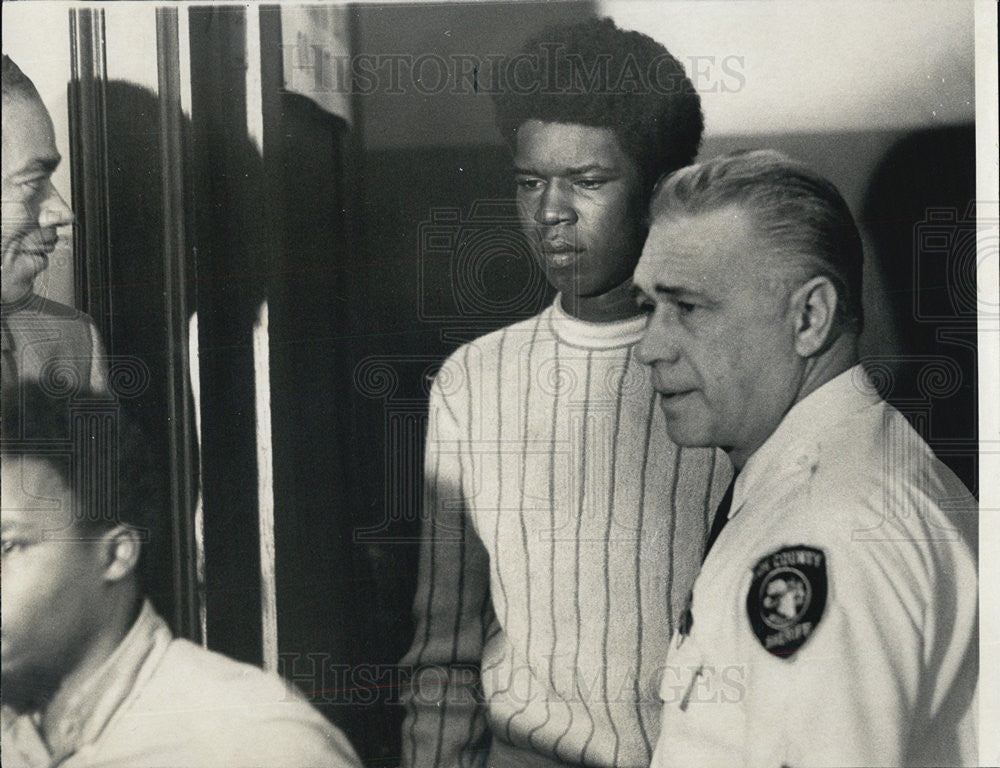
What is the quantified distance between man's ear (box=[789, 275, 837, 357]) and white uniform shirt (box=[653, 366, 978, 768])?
8 centimetres

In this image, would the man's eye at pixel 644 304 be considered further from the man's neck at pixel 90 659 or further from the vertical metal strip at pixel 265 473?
the man's neck at pixel 90 659

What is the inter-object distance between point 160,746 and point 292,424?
2.25 ft

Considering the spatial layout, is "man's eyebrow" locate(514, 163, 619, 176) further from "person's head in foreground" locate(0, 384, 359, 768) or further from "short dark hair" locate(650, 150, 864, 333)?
"person's head in foreground" locate(0, 384, 359, 768)

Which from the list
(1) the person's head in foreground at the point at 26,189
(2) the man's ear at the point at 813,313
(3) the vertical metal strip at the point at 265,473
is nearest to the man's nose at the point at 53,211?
(1) the person's head in foreground at the point at 26,189

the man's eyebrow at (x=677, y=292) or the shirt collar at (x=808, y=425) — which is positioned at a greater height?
the man's eyebrow at (x=677, y=292)

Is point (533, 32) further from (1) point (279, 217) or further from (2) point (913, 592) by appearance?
(2) point (913, 592)

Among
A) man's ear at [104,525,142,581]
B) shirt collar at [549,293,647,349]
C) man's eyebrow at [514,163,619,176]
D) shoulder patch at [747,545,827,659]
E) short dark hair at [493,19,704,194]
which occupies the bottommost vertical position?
shoulder patch at [747,545,827,659]

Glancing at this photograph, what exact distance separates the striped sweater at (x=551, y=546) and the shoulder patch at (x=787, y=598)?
0.44 ft

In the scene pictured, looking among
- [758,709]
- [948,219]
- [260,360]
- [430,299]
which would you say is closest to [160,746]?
[260,360]

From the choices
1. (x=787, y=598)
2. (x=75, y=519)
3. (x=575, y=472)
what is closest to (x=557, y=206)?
(x=575, y=472)

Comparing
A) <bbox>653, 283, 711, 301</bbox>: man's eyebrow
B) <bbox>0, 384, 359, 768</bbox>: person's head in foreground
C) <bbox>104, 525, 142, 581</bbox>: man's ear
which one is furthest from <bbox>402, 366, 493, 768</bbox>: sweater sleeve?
<bbox>104, 525, 142, 581</bbox>: man's ear

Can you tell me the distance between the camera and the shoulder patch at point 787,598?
6.49 feet

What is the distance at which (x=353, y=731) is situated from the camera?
Answer: 6.93ft

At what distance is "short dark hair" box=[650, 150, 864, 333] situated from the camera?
2.03 meters
